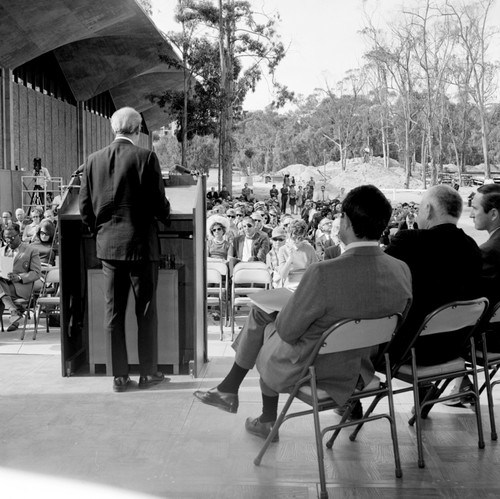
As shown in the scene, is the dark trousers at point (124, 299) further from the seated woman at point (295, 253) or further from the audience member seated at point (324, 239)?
the audience member seated at point (324, 239)

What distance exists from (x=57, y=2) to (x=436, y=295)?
1059 inches

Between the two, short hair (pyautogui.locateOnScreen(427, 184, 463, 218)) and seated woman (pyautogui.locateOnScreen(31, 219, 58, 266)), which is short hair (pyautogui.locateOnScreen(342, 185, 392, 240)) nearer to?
short hair (pyautogui.locateOnScreen(427, 184, 463, 218))

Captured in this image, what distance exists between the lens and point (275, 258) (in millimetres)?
9672

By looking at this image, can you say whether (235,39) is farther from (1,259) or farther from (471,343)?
(471,343)

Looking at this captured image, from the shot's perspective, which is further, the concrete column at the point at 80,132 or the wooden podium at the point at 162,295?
the concrete column at the point at 80,132

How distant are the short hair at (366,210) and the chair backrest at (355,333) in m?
0.42

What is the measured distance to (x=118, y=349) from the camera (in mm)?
5602

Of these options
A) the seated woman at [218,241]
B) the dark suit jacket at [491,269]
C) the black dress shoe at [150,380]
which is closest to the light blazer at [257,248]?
the seated woman at [218,241]

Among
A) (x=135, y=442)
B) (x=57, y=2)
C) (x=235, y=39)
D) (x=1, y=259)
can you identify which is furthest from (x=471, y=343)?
(x=235, y=39)

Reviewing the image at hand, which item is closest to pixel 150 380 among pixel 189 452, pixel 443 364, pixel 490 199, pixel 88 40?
pixel 189 452

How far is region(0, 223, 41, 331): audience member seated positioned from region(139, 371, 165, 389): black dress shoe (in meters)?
3.21

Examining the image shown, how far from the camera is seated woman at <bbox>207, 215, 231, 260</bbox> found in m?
10.6

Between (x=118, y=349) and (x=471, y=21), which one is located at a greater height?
(x=471, y=21)

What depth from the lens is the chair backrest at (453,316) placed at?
159 inches
